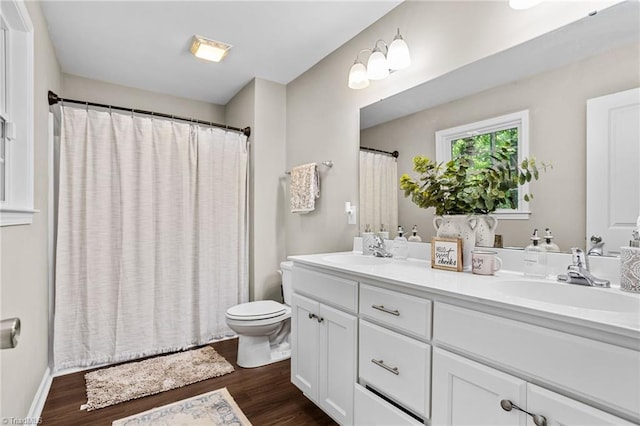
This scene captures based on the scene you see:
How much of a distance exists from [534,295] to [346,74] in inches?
74.1

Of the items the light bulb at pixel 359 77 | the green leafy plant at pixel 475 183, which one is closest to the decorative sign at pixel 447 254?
the green leafy plant at pixel 475 183

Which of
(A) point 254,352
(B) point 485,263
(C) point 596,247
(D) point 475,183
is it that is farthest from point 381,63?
(A) point 254,352

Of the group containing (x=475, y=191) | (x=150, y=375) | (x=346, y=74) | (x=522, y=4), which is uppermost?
(x=346, y=74)

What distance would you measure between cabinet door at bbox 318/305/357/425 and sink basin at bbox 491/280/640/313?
665mm

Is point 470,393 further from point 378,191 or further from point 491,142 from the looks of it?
point 378,191

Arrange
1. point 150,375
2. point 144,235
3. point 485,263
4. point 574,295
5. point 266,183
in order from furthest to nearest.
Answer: point 266,183 < point 144,235 < point 150,375 < point 485,263 < point 574,295

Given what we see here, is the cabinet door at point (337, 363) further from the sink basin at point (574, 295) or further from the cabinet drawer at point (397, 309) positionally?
the sink basin at point (574, 295)

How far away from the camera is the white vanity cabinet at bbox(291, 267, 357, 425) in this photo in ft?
4.83

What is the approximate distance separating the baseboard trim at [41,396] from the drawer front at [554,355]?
213 cm

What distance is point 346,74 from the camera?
92.6 inches

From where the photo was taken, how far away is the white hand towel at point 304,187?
102 inches

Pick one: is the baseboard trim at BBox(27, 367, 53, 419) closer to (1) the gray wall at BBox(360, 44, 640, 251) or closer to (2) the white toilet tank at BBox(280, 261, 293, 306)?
(2) the white toilet tank at BBox(280, 261, 293, 306)

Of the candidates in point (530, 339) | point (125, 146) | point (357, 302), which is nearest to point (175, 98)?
point (125, 146)

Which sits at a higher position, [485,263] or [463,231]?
[463,231]
